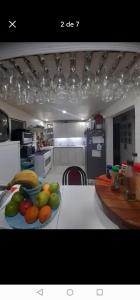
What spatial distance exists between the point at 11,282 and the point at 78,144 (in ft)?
21.9

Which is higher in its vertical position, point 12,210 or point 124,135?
point 124,135

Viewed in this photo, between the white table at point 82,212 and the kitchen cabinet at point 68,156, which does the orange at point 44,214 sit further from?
the kitchen cabinet at point 68,156

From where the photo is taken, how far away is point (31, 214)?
0.64 meters

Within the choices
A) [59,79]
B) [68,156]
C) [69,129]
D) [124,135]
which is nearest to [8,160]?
[59,79]

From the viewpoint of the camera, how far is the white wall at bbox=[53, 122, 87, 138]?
21.8ft

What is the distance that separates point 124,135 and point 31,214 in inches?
205

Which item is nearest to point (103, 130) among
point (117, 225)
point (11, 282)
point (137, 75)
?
point (137, 75)

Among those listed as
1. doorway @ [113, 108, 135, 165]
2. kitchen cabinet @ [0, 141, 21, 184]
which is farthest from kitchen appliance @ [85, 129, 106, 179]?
kitchen cabinet @ [0, 141, 21, 184]

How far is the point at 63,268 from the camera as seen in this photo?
1.72ft

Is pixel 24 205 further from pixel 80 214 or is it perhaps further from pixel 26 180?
pixel 80 214

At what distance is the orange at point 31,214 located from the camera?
2.08 feet

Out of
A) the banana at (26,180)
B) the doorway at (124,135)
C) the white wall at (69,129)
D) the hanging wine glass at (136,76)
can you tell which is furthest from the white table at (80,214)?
the white wall at (69,129)

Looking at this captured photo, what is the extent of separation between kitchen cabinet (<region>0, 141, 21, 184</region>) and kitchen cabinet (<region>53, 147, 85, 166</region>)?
4593 mm
